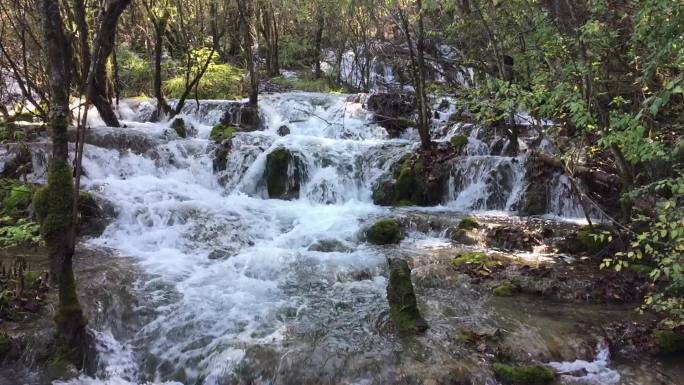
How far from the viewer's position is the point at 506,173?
38.7 ft

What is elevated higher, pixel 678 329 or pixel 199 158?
pixel 199 158

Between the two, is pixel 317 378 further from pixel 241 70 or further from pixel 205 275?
pixel 241 70

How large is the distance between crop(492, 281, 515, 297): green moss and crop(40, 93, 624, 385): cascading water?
0.42m

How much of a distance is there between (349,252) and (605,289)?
4102 millimetres

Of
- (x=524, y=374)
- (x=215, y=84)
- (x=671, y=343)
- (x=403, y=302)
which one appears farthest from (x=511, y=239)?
(x=215, y=84)

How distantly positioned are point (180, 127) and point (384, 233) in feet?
28.0

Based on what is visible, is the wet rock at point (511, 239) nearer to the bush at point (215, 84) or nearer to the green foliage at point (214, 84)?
the green foliage at point (214, 84)

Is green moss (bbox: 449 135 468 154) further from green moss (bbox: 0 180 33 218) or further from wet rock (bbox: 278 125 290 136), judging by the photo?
green moss (bbox: 0 180 33 218)

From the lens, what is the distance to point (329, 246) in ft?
30.3

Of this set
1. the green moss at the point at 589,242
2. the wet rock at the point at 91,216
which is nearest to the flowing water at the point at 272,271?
the wet rock at the point at 91,216

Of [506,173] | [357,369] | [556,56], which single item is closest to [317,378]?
[357,369]

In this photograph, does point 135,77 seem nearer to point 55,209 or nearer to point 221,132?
point 221,132

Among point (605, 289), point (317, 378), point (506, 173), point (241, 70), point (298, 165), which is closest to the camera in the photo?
point (317, 378)

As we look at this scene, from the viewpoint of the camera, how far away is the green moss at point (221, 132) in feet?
46.6
